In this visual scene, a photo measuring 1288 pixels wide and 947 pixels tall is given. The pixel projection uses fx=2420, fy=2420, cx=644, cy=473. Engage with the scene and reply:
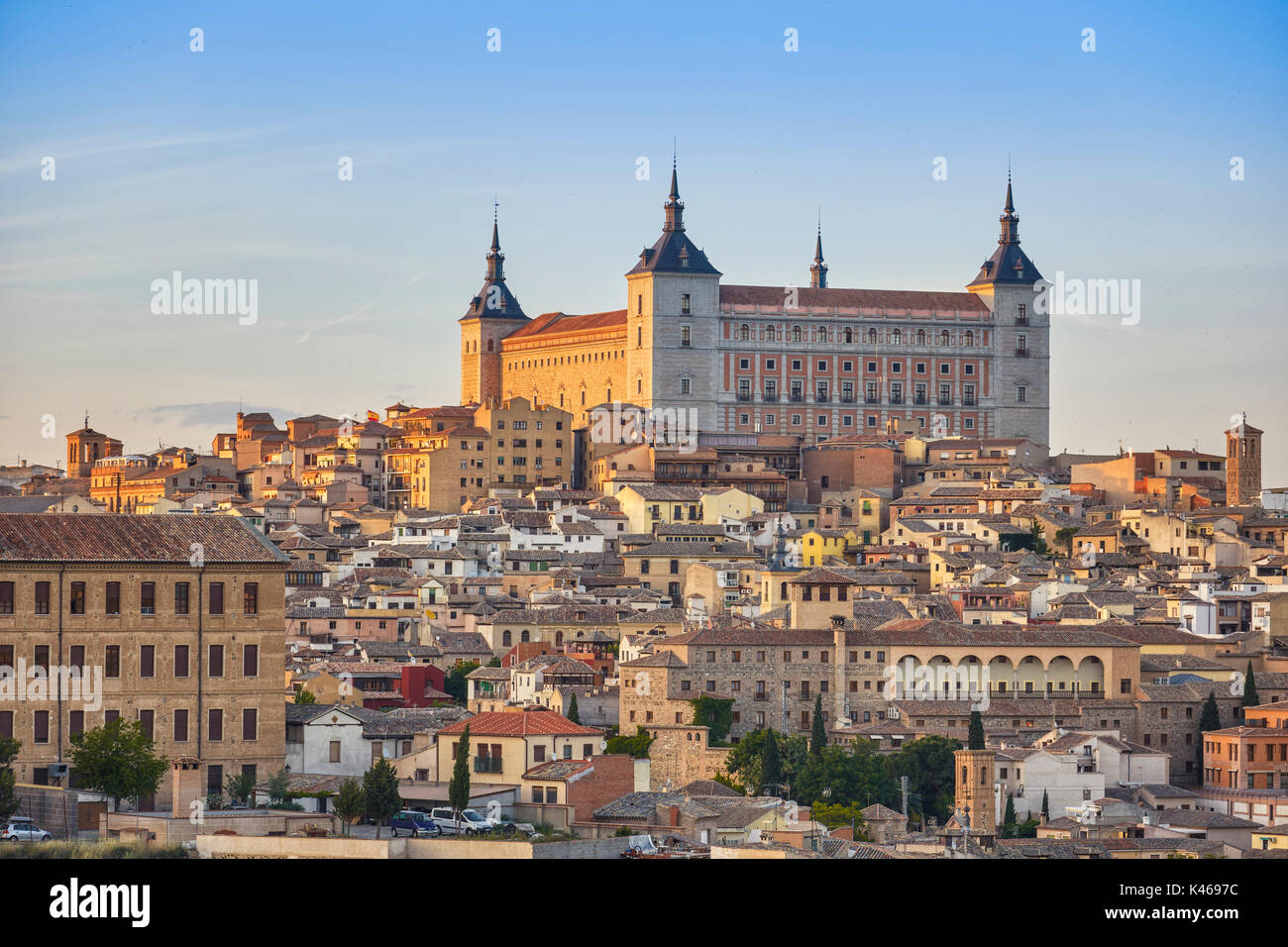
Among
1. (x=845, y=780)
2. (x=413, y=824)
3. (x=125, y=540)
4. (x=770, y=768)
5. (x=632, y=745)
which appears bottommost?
(x=845, y=780)

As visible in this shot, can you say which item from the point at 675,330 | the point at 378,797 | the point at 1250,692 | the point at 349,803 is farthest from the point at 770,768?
the point at 675,330

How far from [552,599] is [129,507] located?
27811 mm

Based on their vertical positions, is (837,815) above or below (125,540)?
below

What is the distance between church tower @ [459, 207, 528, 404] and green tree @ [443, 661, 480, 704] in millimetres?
47468

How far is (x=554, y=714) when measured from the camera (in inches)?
1507

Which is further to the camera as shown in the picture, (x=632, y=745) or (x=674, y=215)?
(x=674, y=215)

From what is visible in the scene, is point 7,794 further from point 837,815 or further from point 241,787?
point 837,815

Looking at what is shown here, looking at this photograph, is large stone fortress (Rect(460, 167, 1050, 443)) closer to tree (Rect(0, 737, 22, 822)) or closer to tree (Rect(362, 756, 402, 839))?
tree (Rect(362, 756, 402, 839))

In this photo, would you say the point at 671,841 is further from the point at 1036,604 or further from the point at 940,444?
the point at 940,444

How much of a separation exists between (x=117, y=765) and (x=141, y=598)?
4118 mm

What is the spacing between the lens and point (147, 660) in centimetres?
3064

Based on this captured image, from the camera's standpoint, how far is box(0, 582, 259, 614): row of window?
3014 centimetres

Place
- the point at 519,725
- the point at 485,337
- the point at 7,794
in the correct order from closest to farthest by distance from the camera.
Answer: the point at 7,794
the point at 519,725
the point at 485,337
